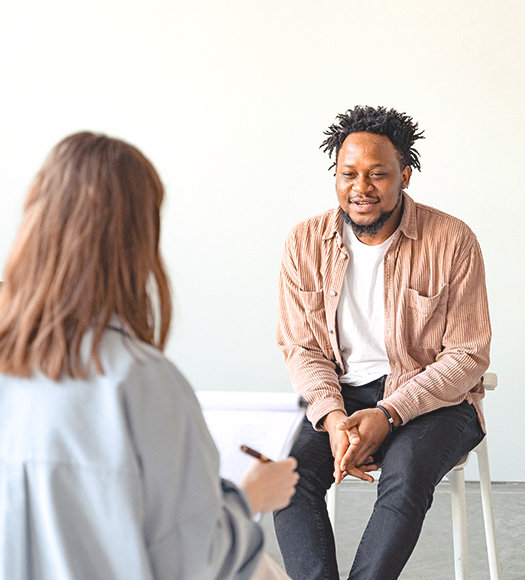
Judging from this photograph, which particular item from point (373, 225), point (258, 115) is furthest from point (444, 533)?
point (258, 115)

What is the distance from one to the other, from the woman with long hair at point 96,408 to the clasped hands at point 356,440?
814mm

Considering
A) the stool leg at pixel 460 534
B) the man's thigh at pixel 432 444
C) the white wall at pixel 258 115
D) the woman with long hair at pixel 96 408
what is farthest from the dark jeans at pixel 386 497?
the white wall at pixel 258 115

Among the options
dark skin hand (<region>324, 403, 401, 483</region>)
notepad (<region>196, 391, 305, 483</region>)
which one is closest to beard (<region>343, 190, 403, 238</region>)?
dark skin hand (<region>324, 403, 401, 483</region>)

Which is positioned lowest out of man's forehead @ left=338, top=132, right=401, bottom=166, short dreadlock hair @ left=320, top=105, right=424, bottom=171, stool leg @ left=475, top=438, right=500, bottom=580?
stool leg @ left=475, top=438, right=500, bottom=580

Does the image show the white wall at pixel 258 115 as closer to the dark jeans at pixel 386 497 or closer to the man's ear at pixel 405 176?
the man's ear at pixel 405 176

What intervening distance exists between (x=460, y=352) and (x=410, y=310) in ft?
0.52

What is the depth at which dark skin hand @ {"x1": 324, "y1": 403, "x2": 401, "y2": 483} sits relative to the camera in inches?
68.4

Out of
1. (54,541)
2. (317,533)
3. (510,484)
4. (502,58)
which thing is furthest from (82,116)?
(54,541)

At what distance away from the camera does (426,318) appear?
193 cm

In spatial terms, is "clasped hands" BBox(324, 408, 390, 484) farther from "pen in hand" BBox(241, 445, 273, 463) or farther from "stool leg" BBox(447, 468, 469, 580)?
"pen in hand" BBox(241, 445, 273, 463)

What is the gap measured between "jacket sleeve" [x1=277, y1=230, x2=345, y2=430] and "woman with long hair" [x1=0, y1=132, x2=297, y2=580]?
37.7 inches

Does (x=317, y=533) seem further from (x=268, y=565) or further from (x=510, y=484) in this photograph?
(x=510, y=484)

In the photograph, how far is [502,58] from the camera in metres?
2.68

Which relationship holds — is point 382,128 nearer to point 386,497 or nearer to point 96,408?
point 386,497
